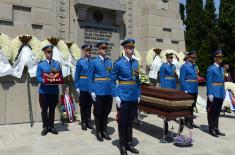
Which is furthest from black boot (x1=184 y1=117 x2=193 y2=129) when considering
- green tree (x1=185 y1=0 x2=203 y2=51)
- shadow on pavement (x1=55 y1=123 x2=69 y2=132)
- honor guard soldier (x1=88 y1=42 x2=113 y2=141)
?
green tree (x1=185 y1=0 x2=203 y2=51)

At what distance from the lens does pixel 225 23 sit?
2303 cm

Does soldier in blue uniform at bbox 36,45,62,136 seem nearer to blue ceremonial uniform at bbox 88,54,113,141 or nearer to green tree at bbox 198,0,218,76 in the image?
blue ceremonial uniform at bbox 88,54,113,141

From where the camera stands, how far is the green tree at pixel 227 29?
22.7m

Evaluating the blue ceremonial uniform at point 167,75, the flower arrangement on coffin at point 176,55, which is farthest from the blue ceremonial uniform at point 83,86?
the flower arrangement on coffin at point 176,55

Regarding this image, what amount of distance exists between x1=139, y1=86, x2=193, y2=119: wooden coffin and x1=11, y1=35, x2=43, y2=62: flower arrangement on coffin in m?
3.21

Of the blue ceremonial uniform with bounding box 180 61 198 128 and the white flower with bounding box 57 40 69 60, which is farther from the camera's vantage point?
the white flower with bounding box 57 40 69 60

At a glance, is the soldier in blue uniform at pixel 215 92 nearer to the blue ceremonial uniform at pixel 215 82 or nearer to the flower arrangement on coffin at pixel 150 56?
the blue ceremonial uniform at pixel 215 82

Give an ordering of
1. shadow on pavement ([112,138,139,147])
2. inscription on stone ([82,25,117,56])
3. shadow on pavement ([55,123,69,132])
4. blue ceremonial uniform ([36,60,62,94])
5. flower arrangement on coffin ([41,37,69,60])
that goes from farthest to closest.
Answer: inscription on stone ([82,25,117,56]) → flower arrangement on coffin ([41,37,69,60]) → shadow on pavement ([55,123,69,132]) → blue ceremonial uniform ([36,60,62,94]) → shadow on pavement ([112,138,139,147])

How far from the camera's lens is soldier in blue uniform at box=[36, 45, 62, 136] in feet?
23.3

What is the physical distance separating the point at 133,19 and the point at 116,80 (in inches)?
226

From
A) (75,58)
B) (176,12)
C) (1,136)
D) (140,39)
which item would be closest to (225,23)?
(176,12)

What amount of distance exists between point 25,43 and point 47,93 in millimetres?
1848

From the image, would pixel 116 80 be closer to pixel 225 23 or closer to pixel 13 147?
pixel 13 147

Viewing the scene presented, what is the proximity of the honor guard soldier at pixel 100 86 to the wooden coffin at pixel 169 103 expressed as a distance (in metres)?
1.00
